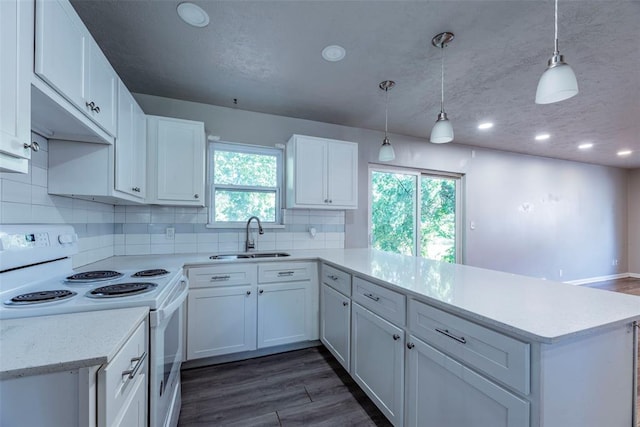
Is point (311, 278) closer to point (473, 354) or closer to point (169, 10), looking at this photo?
point (473, 354)

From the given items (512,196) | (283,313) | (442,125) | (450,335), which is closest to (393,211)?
(442,125)

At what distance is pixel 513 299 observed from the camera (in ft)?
3.73

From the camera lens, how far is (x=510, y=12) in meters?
1.51

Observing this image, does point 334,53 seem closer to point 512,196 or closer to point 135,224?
point 135,224

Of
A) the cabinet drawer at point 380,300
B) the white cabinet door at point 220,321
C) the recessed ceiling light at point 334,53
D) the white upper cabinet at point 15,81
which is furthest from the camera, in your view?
the white cabinet door at point 220,321

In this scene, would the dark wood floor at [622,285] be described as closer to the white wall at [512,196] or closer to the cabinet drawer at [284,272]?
the white wall at [512,196]

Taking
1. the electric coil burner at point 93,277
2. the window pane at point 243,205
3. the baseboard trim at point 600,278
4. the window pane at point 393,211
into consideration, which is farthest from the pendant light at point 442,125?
the baseboard trim at point 600,278

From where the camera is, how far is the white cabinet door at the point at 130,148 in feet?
5.64

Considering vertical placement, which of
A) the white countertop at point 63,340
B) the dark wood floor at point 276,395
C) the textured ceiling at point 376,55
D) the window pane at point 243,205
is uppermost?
the textured ceiling at point 376,55

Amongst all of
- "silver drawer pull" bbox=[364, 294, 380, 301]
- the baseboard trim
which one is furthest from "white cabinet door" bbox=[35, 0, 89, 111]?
the baseboard trim

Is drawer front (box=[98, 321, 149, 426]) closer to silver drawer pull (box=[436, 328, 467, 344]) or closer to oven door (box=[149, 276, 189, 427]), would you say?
oven door (box=[149, 276, 189, 427])

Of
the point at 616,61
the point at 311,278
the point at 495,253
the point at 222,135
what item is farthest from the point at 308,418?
the point at 495,253

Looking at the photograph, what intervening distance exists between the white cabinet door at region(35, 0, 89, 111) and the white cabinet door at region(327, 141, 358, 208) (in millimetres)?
2006

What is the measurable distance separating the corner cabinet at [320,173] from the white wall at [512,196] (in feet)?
1.34
